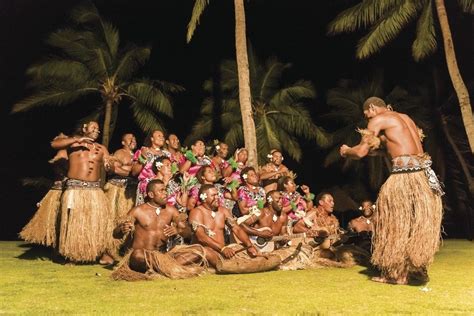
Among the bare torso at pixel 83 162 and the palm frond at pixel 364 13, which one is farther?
the palm frond at pixel 364 13

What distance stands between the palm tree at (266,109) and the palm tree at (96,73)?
131cm

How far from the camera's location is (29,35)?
14414mm

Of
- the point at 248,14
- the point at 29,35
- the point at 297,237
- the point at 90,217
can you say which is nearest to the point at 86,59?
the point at 29,35

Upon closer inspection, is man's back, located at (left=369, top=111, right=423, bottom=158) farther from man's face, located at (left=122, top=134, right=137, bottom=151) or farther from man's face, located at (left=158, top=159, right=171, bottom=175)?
man's face, located at (left=122, top=134, right=137, bottom=151)

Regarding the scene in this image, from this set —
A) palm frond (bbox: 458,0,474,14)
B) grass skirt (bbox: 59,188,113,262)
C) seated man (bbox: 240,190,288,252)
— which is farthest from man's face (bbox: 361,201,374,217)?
palm frond (bbox: 458,0,474,14)

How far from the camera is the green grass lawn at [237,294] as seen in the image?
3164 mm

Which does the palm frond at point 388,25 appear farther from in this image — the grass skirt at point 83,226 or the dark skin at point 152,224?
the dark skin at point 152,224

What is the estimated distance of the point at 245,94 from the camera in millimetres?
8266

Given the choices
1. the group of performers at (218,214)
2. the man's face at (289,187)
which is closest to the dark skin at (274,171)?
the group of performers at (218,214)

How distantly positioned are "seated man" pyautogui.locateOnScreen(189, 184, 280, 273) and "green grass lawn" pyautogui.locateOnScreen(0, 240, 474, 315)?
0.13 meters

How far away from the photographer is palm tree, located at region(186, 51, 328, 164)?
1308 centimetres

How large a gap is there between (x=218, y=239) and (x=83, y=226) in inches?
58.8

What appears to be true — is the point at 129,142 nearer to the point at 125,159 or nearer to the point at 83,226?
the point at 125,159

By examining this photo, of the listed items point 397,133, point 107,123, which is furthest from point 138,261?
point 107,123
